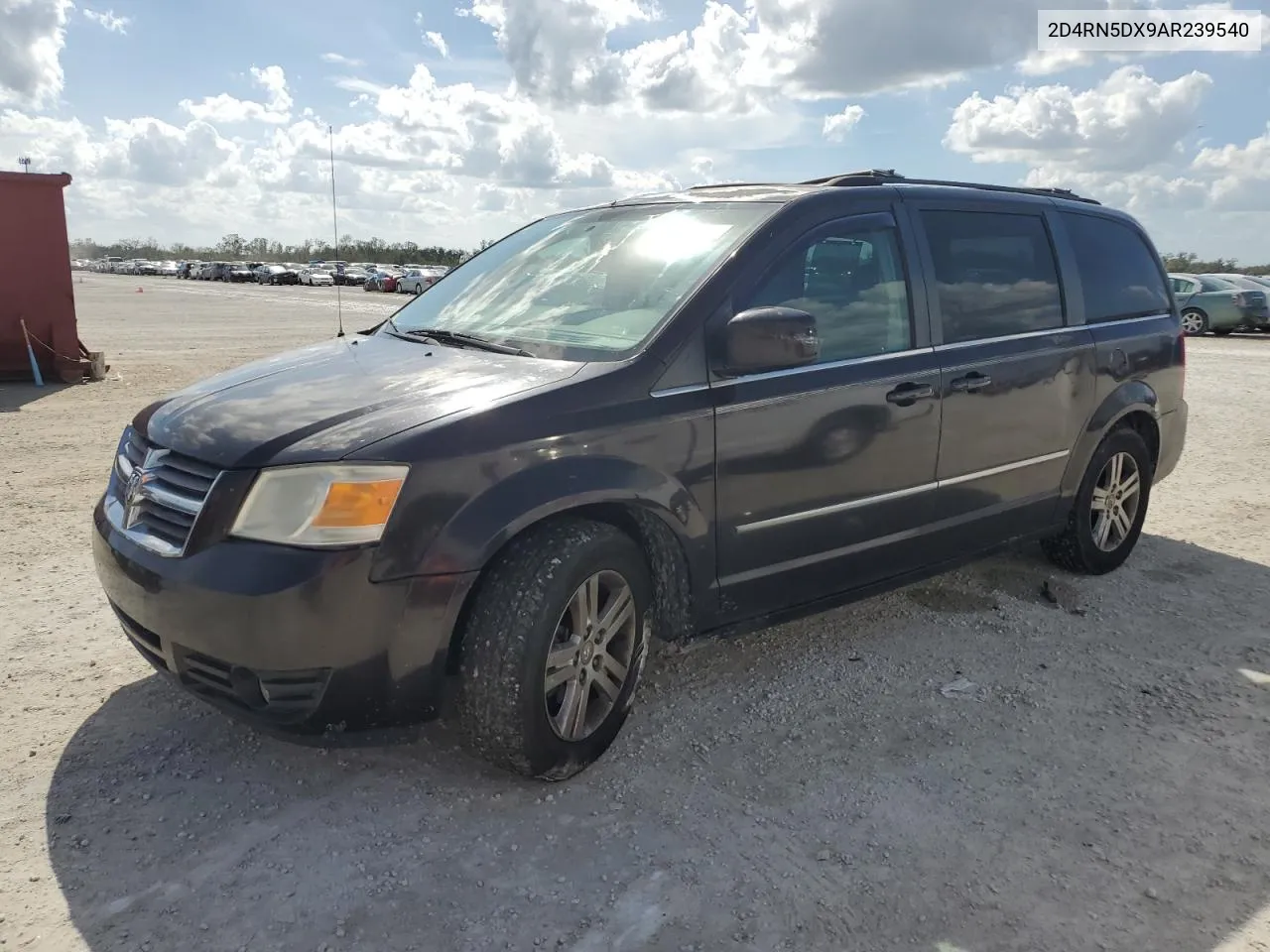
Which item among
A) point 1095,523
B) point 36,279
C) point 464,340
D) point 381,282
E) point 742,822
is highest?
point 381,282

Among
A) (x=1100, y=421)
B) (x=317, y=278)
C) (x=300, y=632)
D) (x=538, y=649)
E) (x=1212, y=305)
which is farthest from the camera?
(x=317, y=278)

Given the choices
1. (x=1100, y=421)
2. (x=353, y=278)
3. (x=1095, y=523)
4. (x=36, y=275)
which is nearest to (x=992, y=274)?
(x=1100, y=421)

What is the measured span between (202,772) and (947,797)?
Answer: 2.36 meters

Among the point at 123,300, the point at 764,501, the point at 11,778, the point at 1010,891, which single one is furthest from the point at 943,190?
the point at 123,300

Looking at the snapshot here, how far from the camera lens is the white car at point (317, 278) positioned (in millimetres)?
60781

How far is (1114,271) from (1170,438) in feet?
3.56

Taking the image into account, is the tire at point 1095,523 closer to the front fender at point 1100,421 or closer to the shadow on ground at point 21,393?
the front fender at point 1100,421

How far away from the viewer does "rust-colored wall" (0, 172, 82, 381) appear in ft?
37.1

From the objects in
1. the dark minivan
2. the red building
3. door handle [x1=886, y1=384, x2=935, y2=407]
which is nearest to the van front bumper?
the dark minivan

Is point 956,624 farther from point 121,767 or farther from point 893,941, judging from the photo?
point 121,767

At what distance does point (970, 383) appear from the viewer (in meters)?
4.12

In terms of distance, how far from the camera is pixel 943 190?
169 inches

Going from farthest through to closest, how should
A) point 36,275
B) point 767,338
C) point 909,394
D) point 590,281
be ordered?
point 36,275, point 909,394, point 590,281, point 767,338

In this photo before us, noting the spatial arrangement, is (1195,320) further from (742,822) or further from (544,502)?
(544,502)
